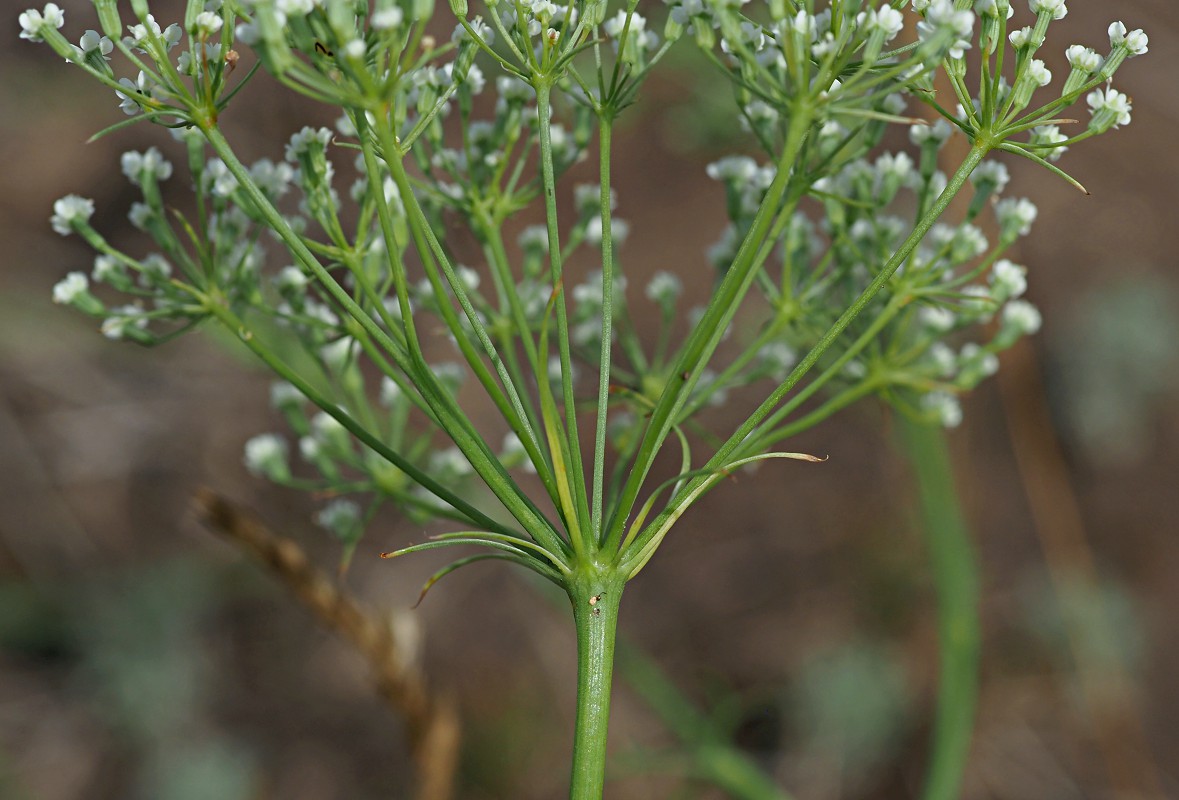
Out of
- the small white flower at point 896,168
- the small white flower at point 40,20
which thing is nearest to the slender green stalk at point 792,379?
the small white flower at point 896,168

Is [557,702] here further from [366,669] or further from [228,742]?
[228,742]

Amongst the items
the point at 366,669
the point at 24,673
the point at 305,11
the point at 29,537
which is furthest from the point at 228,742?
the point at 305,11

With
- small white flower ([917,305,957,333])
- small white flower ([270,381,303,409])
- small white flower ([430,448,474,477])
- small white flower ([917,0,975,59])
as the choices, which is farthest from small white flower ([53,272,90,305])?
small white flower ([917,305,957,333])

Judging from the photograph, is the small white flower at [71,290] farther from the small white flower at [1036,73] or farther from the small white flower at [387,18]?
the small white flower at [1036,73]

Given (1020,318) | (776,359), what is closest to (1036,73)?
(1020,318)

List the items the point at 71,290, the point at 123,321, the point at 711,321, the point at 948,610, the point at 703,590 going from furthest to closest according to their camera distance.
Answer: the point at 703,590 → the point at 948,610 → the point at 71,290 → the point at 123,321 → the point at 711,321

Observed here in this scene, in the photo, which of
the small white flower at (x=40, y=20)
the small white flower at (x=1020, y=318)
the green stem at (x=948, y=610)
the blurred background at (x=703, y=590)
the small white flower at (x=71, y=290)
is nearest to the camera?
the small white flower at (x=40, y=20)

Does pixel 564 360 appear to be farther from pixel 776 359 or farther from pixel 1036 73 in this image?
pixel 776 359
